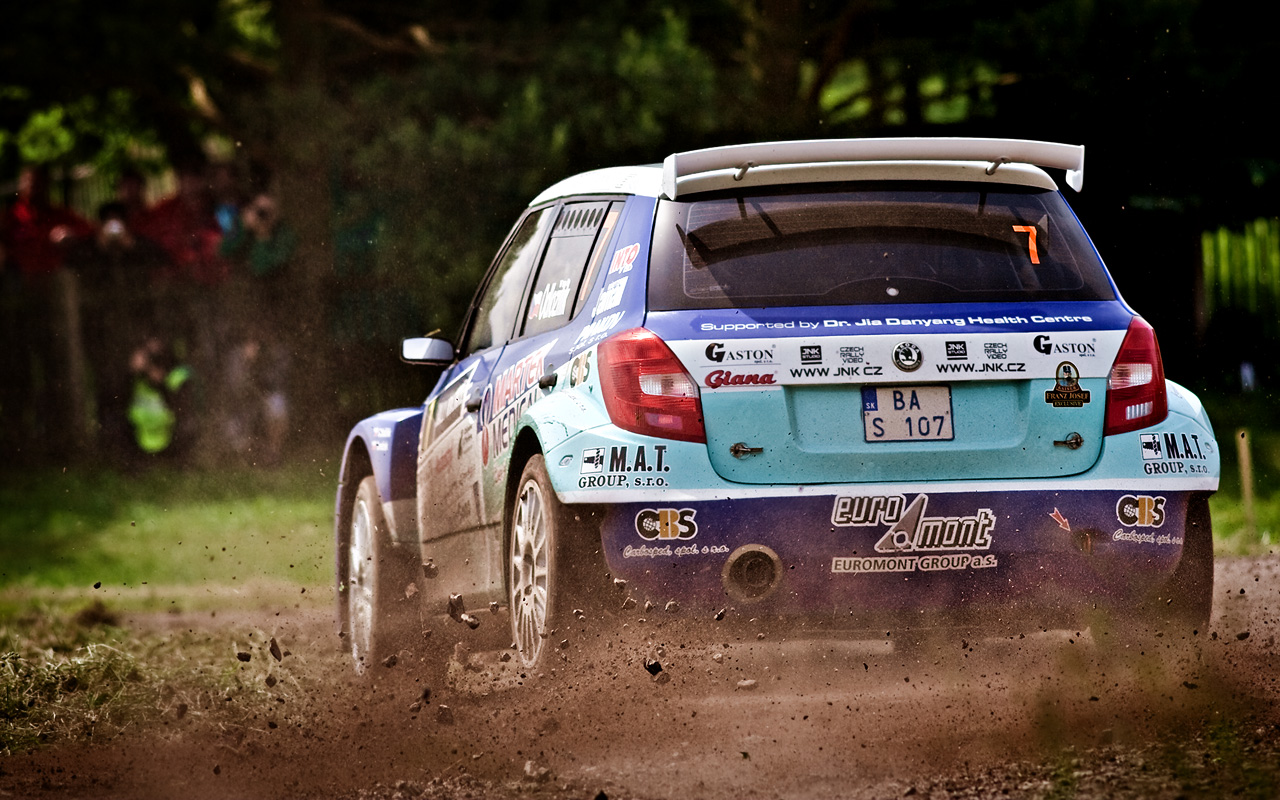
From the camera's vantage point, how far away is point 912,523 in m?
5.55

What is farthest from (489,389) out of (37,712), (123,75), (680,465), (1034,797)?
(123,75)

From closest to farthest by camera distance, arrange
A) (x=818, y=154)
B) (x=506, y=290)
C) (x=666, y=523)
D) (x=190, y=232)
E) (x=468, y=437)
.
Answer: (x=666, y=523), (x=818, y=154), (x=468, y=437), (x=506, y=290), (x=190, y=232)

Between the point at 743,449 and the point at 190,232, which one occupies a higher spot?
the point at 743,449

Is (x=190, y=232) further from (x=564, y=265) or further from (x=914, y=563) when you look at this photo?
(x=914, y=563)

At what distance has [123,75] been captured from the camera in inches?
790

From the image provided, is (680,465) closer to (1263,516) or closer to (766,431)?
(766,431)

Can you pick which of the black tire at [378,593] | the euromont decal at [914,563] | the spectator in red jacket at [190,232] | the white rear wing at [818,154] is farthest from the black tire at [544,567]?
the spectator in red jacket at [190,232]

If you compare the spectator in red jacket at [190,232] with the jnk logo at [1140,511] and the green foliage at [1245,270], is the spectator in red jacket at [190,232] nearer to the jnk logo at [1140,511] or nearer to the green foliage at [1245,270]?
the green foliage at [1245,270]

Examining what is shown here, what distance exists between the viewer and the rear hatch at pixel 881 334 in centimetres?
557

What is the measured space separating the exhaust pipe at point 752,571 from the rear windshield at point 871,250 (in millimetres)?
748

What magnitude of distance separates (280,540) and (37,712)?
730 cm

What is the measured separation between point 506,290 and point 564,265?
0.76 metres

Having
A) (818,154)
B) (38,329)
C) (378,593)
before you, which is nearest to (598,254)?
(818,154)

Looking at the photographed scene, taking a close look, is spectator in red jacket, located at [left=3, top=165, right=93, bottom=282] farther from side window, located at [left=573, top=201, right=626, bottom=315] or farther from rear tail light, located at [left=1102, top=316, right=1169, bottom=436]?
rear tail light, located at [left=1102, top=316, right=1169, bottom=436]
